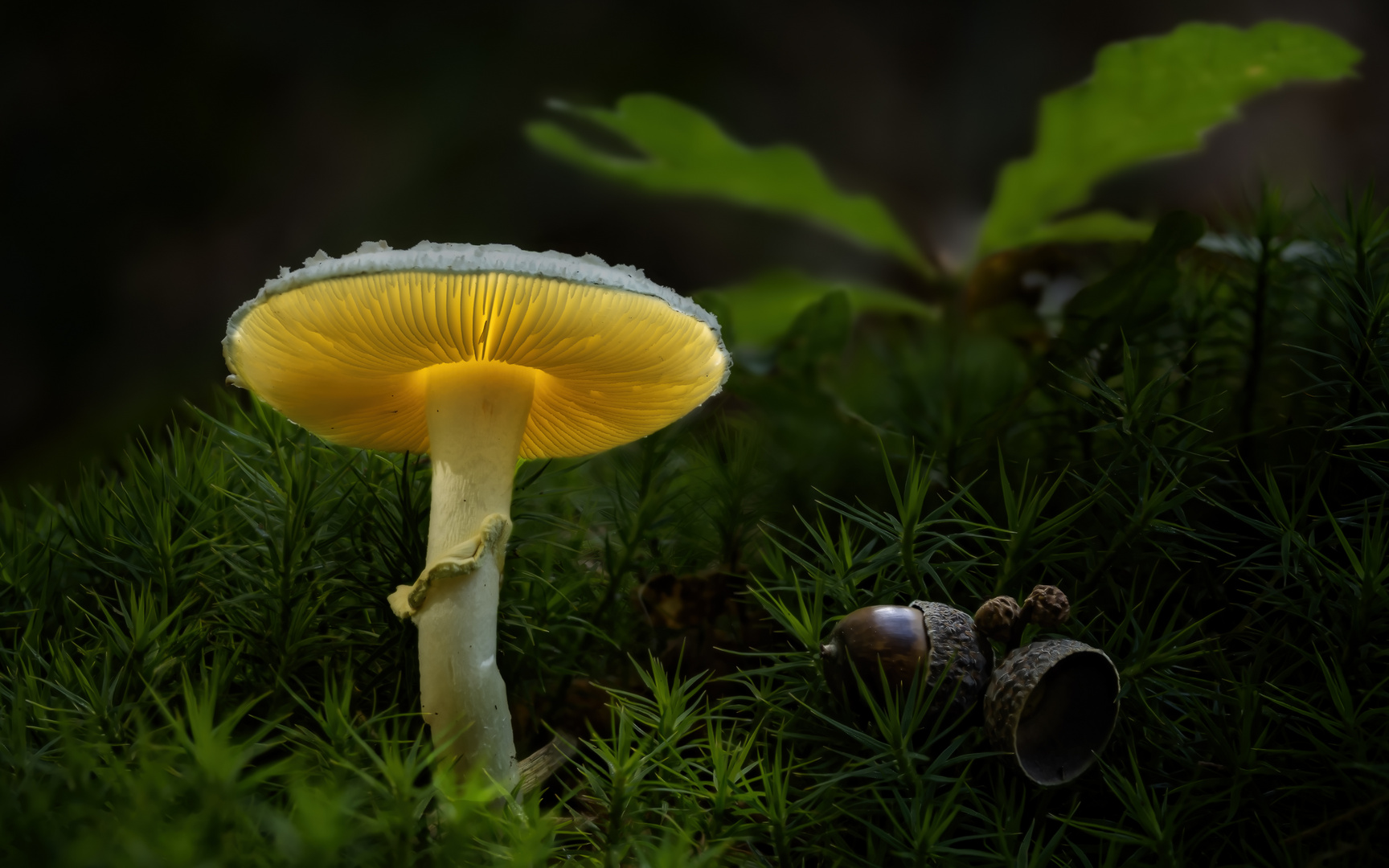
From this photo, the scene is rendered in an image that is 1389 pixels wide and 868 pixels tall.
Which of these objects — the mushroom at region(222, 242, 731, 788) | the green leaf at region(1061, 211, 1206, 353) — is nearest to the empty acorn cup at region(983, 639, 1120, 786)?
the mushroom at region(222, 242, 731, 788)

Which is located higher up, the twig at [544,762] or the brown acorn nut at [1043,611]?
the brown acorn nut at [1043,611]

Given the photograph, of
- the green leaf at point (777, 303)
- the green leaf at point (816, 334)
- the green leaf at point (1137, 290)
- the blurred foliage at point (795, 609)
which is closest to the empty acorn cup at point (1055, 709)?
the blurred foliage at point (795, 609)

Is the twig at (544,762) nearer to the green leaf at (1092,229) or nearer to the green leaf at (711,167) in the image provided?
the green leaf at (711,167)

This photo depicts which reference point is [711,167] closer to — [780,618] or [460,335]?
[460,335]

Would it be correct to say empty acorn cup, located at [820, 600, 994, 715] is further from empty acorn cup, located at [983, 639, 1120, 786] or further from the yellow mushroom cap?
the yellow mushroom cap

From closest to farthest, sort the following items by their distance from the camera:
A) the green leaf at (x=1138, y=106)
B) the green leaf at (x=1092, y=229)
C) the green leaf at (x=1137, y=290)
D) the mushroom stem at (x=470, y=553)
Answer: the mushroom stem at (x=470, y=553), the green leaf at (x=1137, y=290), the green leaf at (x=1138, y=106), the green leaf at (x=1092, y=229)
